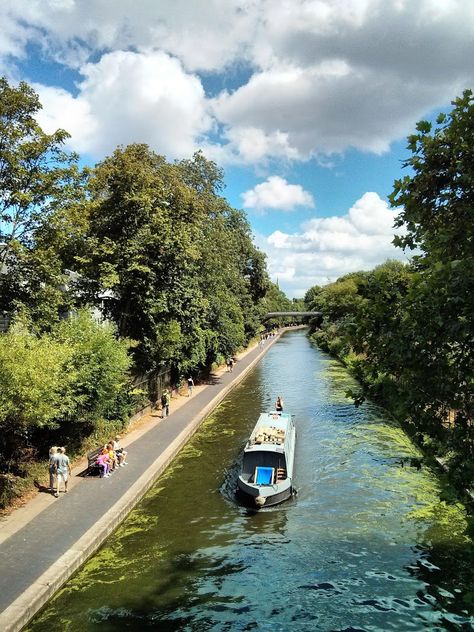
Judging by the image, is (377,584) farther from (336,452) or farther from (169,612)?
(336,452)

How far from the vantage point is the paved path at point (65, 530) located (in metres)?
10.0

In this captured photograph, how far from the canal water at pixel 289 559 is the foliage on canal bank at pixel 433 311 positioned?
68 centimetres

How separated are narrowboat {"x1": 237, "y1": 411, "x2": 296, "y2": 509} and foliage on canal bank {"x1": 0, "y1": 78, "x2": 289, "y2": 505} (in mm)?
5815

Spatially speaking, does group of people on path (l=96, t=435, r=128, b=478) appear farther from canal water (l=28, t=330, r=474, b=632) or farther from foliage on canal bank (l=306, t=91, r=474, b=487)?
foliage on canal bank (l=306, t=91, r=474, b=487)

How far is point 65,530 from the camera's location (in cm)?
1284

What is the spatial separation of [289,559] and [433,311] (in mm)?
9243

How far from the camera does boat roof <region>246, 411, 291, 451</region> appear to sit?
17681 mm

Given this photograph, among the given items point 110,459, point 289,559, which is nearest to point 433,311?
point 289,559

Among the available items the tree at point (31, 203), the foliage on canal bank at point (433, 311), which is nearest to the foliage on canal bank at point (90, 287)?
the tree at point (31, 203)

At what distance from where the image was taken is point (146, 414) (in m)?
27.3

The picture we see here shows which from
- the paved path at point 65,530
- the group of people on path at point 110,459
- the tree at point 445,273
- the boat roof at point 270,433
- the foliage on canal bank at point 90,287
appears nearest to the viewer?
the tree at point 445,273

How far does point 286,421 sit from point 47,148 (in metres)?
14.0

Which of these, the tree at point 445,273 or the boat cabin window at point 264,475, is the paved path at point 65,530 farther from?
the tree at point 445,273

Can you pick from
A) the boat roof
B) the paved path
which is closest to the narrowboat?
the boat roof
